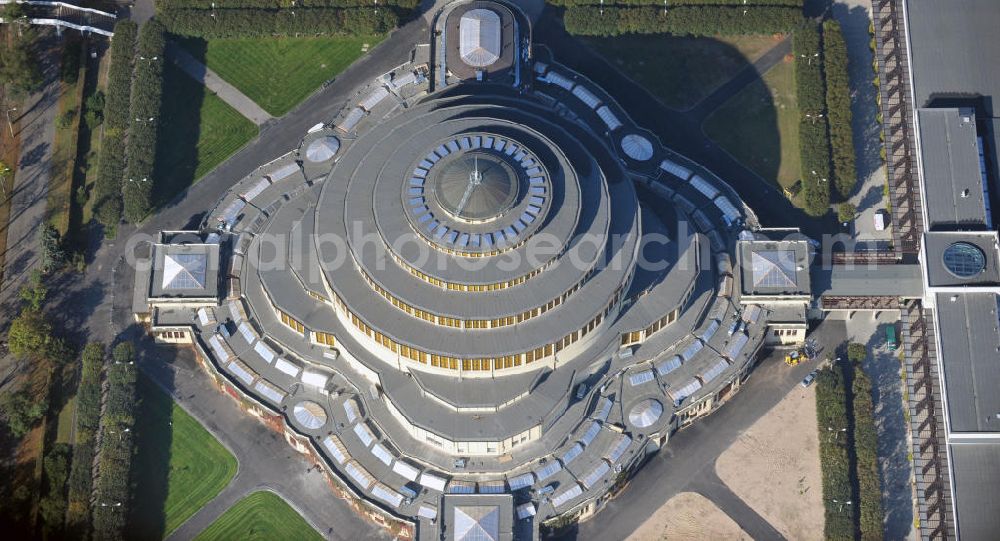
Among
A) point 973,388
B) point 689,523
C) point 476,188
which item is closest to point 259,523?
point 476,188

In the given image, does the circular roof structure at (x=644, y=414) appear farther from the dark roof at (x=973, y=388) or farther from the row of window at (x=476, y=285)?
the dark roof at (x=973, y=388)

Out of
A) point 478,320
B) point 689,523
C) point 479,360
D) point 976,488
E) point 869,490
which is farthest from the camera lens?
point 869,490

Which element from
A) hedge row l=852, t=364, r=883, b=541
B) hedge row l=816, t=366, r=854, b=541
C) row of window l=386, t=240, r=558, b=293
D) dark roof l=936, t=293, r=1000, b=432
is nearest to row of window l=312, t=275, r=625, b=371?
row of window l=386, t=240, r=558, b=293

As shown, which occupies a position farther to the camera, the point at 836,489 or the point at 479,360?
the point at 836,489

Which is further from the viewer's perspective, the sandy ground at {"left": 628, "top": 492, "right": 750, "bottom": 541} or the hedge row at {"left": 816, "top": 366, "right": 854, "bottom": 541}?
the sandy ground at {"left": 628, "top": 492, "right": 750, "bottom": 541}

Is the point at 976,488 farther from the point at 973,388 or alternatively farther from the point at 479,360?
the point at 479,360

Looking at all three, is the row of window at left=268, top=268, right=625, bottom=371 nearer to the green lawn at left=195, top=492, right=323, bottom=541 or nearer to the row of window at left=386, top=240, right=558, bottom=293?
the row of window at left=386, top=240, right=558, bottom=293
